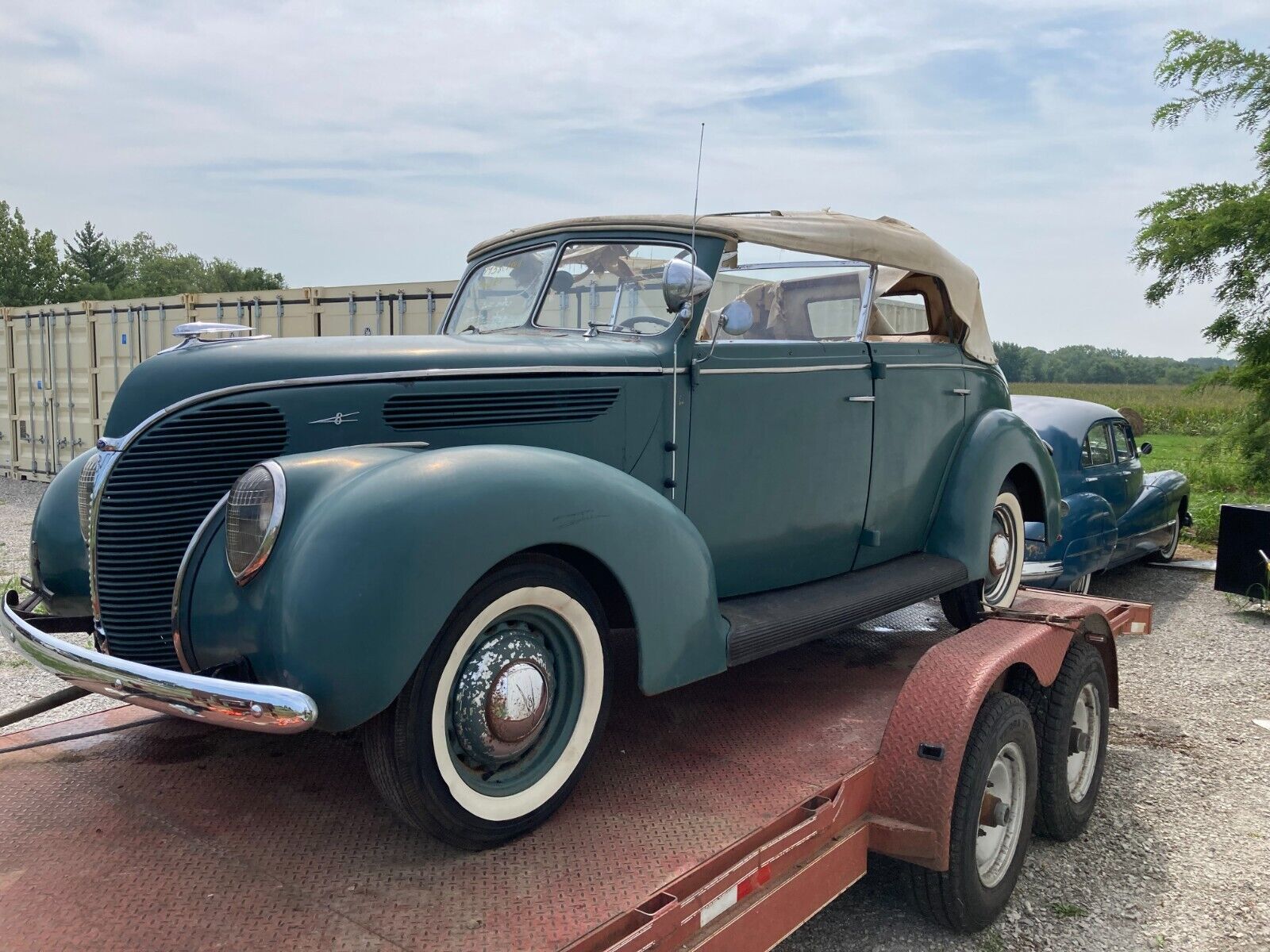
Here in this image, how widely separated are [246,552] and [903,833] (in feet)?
6.34

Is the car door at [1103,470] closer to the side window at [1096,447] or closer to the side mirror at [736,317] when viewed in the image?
the side window at [1096,447]

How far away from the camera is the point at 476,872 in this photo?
2275 mm

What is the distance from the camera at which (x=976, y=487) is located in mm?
4590

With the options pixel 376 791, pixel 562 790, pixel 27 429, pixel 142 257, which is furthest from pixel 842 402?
pixel 142 257

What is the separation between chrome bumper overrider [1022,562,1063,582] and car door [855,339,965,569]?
118 inches

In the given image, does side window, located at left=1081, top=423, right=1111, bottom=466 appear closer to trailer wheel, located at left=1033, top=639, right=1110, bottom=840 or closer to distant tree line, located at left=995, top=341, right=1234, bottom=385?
trailer wheel, located at left=1033, top=639, right=1110, bottom=840

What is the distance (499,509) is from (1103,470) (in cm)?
743

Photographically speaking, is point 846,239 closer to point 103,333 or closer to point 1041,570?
point 1041,570

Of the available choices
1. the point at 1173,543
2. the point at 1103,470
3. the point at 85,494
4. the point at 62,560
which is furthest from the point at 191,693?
the point at 1173,543

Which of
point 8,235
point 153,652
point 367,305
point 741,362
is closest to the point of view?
point 153,652

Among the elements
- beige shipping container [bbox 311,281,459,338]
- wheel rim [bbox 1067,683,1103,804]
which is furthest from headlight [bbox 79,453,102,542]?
beige shipping container [bbox 311,281,459,338]

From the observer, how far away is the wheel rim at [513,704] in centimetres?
242

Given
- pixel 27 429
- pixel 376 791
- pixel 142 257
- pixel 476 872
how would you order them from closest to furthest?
pixel 476 872, pixel 376 791, pixel 27 429, pixel 142 257

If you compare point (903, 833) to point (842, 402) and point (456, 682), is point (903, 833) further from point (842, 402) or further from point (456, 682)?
point (842, 402)
